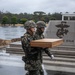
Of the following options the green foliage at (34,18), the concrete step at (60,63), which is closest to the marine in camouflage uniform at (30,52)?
the concrete step at (60,63)

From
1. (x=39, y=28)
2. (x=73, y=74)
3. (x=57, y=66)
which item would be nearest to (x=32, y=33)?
(x=39, y=28)

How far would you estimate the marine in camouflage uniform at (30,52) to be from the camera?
4055 millimetres

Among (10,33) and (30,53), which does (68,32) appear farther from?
(10,33)

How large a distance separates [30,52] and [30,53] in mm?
21

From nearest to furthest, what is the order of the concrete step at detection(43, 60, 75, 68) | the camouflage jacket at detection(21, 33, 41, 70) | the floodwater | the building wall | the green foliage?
the camouflage jacket at detection(21, 33, 41, 70) < the concrete step at detection(43, 60, 75, 68) < the building wall < the floodwater < the green foliage

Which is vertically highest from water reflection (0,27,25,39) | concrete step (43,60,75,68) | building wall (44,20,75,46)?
building wall (44,20,75,46)

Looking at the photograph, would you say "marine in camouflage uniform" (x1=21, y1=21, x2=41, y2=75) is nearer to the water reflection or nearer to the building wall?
the building wall

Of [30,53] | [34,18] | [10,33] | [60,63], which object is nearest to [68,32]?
[60,63]

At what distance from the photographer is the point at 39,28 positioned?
438 cm

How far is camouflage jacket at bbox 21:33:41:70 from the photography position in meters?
4.05

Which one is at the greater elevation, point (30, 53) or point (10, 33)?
point (30, 53)

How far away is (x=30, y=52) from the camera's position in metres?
4.06

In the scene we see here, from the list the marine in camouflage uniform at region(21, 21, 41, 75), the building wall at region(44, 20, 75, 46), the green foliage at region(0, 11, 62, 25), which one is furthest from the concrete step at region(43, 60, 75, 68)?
the green foliage at region(0, 11, 62, 25)

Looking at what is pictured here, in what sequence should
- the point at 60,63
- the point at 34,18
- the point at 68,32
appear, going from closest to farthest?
the point at 60,63 < the point at 68,32 < the point at 34,18
